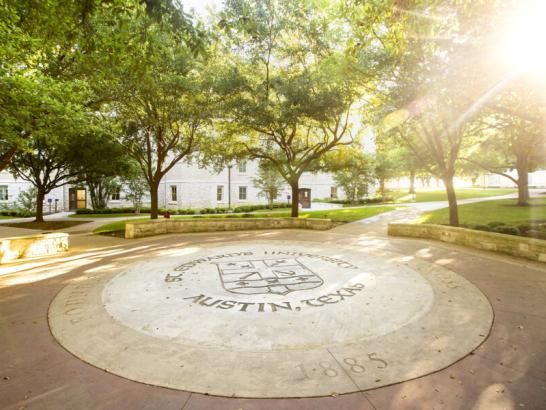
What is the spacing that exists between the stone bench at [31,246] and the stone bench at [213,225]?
319 centimetres

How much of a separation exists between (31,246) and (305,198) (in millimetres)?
30496

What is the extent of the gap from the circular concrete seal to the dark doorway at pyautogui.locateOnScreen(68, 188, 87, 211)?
3200cm

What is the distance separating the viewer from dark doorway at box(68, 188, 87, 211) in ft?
115

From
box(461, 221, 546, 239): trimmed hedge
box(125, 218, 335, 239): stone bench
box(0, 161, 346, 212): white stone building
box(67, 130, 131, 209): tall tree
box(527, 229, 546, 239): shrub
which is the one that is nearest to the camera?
box(527, 229, 546, 239): shrub

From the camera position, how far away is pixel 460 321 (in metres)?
5.36

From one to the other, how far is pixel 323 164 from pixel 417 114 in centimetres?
974

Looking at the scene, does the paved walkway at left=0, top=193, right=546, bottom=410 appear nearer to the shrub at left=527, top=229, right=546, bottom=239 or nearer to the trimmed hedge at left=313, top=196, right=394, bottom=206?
the shrub at left=527, top=229, right=546, bottom=239

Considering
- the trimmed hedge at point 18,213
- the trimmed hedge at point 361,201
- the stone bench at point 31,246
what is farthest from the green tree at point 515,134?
the trimmed hedge at point 18,213

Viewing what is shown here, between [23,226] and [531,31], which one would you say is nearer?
[531,31]

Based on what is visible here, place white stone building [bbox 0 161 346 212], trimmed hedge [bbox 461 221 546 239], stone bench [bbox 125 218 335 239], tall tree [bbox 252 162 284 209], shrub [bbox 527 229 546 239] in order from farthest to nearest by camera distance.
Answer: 1. white stone building [bbox 0 161 346 212]
2. tall tree [bbox 252 162 284 209]
3. stone bench [bbox 125 218 335 239]
4. trimmed hedge [bbox 461 221 546 239]
5. shrub [bbox 527 229 546 239]

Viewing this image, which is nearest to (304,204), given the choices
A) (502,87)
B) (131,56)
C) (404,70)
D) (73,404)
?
(404,70)

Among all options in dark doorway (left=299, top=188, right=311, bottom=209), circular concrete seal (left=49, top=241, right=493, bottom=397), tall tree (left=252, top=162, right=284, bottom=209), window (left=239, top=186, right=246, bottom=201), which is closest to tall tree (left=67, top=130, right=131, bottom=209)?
tall tree (left=252, top=162, right=284, bottom=209)

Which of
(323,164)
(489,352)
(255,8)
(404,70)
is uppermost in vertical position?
(255,8)

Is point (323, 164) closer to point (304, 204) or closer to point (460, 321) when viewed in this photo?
point (304, 204)
